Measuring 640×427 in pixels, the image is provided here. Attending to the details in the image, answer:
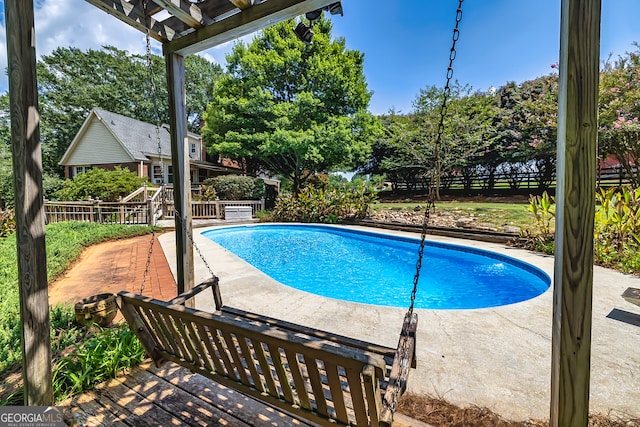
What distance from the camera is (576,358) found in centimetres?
126

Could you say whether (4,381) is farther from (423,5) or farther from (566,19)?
(423,5)

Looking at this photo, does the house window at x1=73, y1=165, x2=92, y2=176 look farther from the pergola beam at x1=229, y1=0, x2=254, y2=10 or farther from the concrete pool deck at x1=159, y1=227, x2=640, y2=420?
the pergola beam at x1=229, y1=0, x2=254, y2=10

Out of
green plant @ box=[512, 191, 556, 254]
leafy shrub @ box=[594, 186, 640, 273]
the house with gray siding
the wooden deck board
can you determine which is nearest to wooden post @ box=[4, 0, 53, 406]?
the wooden deck board

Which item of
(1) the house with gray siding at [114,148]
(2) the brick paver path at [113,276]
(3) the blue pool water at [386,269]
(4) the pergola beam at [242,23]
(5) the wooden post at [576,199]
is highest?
(1) the house with gray siding at [114,148]

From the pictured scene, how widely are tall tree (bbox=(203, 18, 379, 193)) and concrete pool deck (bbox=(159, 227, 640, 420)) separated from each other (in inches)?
433

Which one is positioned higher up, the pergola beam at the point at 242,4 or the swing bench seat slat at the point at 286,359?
the pergola beam at the point at 242,4

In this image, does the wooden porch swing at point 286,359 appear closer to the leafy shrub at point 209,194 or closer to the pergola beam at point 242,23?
the pergola beam at point 242,23

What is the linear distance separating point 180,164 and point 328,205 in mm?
9342

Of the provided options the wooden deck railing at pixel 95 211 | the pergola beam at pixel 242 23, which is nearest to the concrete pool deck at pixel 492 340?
the pergola beam at pixel 242 23

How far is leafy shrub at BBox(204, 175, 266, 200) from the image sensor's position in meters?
14.0

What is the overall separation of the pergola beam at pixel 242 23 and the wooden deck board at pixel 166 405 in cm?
284

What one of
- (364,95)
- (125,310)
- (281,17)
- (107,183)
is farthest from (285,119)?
(125,310)

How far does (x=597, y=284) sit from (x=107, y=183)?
1600 cm

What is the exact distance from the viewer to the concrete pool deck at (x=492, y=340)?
7.00ft
